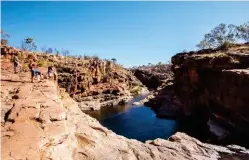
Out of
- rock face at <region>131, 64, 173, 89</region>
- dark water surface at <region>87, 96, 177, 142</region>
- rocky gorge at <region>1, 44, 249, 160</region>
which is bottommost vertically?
dark water surface at <region>87, 96, 177, 142</region>

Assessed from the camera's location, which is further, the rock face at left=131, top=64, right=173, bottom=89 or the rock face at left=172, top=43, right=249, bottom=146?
the rock face at left=131, top=64, right=173, bottom=89

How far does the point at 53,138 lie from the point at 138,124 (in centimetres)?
4130

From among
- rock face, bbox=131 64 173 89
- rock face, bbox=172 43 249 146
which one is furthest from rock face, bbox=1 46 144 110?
rock face, bbox=131 64 173 89

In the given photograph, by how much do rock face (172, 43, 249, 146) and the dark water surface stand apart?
8.32 metres

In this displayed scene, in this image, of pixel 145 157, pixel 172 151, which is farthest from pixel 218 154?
pixel 145 157

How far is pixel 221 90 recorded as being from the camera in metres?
42.3

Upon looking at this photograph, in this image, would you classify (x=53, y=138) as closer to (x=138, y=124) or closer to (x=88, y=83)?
(x=138, y=124)

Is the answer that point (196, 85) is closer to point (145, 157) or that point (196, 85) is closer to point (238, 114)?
point (238, 114)

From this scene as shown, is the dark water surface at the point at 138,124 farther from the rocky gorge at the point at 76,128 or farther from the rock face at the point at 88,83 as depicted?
the rock face at the point at 88,83

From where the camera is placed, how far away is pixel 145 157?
54.9ft

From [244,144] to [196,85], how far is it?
23.9 metres

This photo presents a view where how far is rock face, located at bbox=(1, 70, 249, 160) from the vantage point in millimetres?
11844

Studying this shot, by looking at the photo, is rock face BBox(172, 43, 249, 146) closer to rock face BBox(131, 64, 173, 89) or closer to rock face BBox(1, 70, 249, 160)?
rock face BBox(1, 70, 249, 160)

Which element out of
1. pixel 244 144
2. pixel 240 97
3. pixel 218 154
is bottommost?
pixel 244 144
